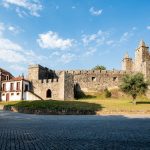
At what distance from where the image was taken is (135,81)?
49.8 metres

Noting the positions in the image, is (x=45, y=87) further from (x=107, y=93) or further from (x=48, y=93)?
(x=107, y=93)

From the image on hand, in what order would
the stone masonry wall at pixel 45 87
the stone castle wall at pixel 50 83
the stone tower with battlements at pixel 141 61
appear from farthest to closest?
the stone tower with battlements at pixel 141 61 < the stone masonry wall at pixel 45 87 < the stone castle wall at pixel 50 83

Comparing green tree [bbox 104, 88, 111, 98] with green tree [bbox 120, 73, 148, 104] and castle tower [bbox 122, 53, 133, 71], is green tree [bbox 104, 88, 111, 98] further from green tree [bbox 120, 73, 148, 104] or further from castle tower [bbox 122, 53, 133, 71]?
green tree [bbox 120, 73, 148, 104]

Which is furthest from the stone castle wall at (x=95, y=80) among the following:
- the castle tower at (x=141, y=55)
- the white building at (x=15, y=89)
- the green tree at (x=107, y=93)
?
the white building at (x=15, y=89)

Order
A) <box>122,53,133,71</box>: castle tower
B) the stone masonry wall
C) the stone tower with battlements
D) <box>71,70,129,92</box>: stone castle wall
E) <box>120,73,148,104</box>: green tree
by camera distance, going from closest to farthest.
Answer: <box>120,73,148,104</box>: green tree < the stone masonry wall < the stone tower with battlements < <box>71,70,129,92</box>: stone castle wall < <box>122,53,133,71</box>: castle tower

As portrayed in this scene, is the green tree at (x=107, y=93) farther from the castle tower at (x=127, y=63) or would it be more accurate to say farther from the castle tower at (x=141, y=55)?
the castle tower at (x=127, y=63)

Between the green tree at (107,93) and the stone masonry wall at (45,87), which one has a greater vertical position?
the stone masonry wall at (45,87)

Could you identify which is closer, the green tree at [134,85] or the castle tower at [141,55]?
the green tree at [134,85]

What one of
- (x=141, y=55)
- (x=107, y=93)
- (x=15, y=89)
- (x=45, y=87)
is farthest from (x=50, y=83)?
(x=141, y=55)

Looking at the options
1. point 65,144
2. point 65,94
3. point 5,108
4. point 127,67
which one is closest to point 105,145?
point 65,144

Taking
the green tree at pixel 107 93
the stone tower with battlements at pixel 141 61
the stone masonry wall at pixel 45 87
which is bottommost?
the green tree at pixel 107 93

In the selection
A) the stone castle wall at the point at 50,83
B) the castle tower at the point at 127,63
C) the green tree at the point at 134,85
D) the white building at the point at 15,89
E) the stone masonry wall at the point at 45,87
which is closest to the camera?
the green tree at the point at 134,85

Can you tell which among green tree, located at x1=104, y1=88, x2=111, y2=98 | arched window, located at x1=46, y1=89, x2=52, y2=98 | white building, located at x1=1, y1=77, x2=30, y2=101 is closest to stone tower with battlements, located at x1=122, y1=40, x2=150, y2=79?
green tree, located at x1=104, y1=88, x2=111, y2=98

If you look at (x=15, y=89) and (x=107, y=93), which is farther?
(x=15, y=89)
